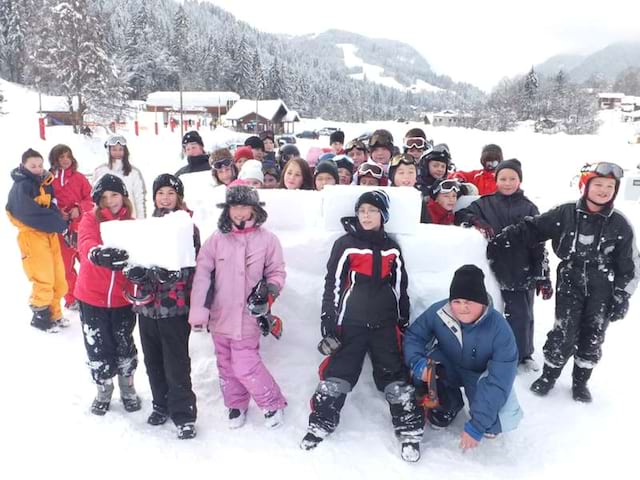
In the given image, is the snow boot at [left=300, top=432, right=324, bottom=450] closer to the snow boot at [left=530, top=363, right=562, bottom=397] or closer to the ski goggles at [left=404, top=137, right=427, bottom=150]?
the snow boot at [left=530, top=363, right=562, bottom=397]

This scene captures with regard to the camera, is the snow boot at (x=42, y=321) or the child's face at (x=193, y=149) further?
the child's face at (x=193, y=149)

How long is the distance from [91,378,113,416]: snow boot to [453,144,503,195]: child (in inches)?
155

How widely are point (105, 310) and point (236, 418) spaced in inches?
49.4

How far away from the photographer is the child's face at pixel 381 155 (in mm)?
5367

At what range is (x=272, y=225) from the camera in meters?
4.14

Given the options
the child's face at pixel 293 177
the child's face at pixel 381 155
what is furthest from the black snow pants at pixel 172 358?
the child's face at pixel 381 155

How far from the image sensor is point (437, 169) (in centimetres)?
465

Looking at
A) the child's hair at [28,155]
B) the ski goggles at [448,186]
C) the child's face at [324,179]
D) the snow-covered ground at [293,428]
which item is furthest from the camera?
the child's hair at [28,155]

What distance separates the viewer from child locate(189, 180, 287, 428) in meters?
3.31

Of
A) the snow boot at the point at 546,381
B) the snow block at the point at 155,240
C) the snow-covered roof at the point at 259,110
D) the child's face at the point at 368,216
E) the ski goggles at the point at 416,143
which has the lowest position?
the snow boot at the point at 546,381

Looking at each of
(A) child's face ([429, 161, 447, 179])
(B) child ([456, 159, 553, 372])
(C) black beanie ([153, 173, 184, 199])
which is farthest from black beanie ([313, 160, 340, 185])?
(C) black beanie ([153, 173, 184, 199])

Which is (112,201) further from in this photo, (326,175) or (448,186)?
(448,186)

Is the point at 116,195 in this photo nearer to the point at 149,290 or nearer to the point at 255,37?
the point at 149,290

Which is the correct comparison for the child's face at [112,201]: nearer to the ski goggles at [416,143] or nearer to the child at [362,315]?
the child at [362,315]
